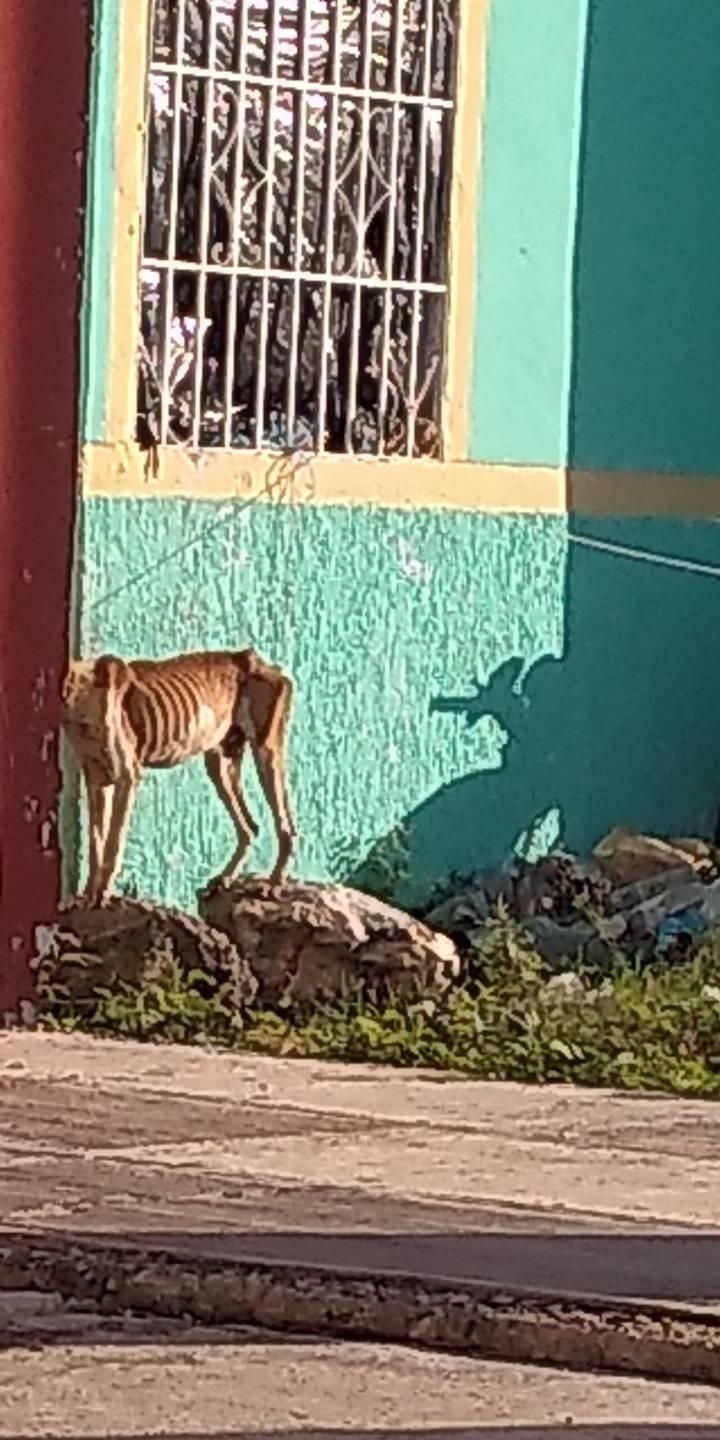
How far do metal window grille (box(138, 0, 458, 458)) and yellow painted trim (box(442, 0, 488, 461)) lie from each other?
0.04 metres

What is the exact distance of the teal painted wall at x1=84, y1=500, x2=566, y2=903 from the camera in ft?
42.9

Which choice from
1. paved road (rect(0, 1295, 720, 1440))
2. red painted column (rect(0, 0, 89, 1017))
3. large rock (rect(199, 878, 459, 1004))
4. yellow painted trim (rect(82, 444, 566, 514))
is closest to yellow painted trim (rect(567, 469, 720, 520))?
yellow painted trim (rect(82, 444, 566, 514))

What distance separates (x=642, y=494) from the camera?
14.7 meters

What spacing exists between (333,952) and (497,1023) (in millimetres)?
658

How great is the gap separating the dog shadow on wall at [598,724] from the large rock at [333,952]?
55.5 inches

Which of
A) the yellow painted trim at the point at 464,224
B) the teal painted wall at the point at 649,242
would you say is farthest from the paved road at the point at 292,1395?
the teal painted wall at the point at 649,242

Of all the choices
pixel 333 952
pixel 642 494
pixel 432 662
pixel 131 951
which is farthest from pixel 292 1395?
pixel 642 494

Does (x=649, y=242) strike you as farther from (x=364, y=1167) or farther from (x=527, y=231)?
(x=364, y=1167)

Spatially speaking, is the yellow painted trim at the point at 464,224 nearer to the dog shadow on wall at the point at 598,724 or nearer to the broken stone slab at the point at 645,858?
the dog shadow on wall at the point at 598,724

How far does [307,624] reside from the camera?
13617 millimetres

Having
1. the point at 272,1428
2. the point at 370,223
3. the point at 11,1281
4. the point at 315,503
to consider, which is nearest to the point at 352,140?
the point at 370,223

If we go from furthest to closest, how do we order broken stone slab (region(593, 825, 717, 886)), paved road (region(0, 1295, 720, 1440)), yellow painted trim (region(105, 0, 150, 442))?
broken stone slab (region(593, 825, 717, 886)) → yellow painted trim (region(105, 0, 150, 442)) → paved road (region(0, 1295, 720, 1440))

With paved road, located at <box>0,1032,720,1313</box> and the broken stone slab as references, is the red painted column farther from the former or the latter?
the broken stone slab

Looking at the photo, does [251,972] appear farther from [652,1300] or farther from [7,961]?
[652,1300]
